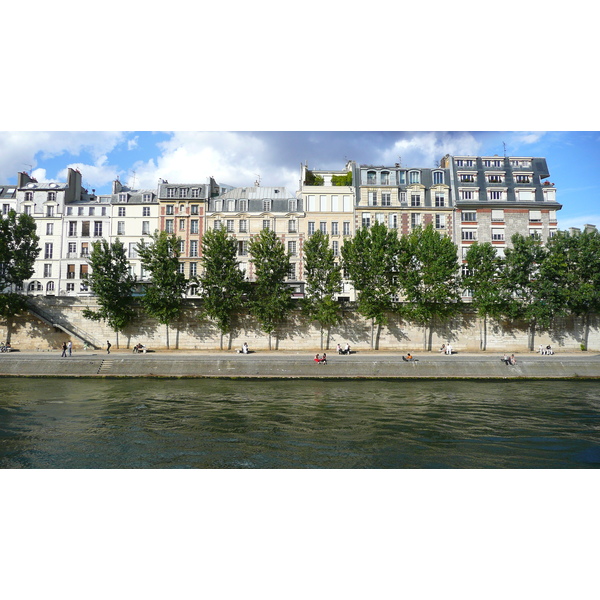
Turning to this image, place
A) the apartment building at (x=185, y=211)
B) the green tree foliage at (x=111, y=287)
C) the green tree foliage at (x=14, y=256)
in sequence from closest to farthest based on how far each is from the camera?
the green tree foliage at (x=111, y=287) → the green tree foliage at (x=14, y=256) → the apartment building at (x=185, y=211)

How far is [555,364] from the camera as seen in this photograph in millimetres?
32625

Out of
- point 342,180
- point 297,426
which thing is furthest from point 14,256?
point 297,426

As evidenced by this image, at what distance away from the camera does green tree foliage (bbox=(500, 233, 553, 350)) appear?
123ft

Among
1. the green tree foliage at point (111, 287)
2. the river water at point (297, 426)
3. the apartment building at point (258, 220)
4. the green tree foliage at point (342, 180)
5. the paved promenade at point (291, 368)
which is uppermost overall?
the green tree foliage at point (342, 180)

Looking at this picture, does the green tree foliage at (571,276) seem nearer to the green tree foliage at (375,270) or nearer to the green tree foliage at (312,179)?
the green tree foliage at (375,270)

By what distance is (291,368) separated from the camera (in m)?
32.2

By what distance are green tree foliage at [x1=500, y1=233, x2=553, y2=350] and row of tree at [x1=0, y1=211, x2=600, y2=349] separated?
0.08 meters

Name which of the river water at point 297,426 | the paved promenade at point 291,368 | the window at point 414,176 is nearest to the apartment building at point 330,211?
the window at point 414,176

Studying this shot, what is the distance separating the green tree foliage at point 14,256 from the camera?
1453 inches

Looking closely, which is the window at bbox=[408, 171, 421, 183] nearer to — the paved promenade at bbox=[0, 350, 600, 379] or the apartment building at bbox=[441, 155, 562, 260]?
the apartment building at bbox=[441, 155, 562, 260]

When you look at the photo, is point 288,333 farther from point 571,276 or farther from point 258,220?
point 571,276

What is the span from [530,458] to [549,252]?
30220mm

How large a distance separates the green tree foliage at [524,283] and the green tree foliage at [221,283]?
22.4 m
